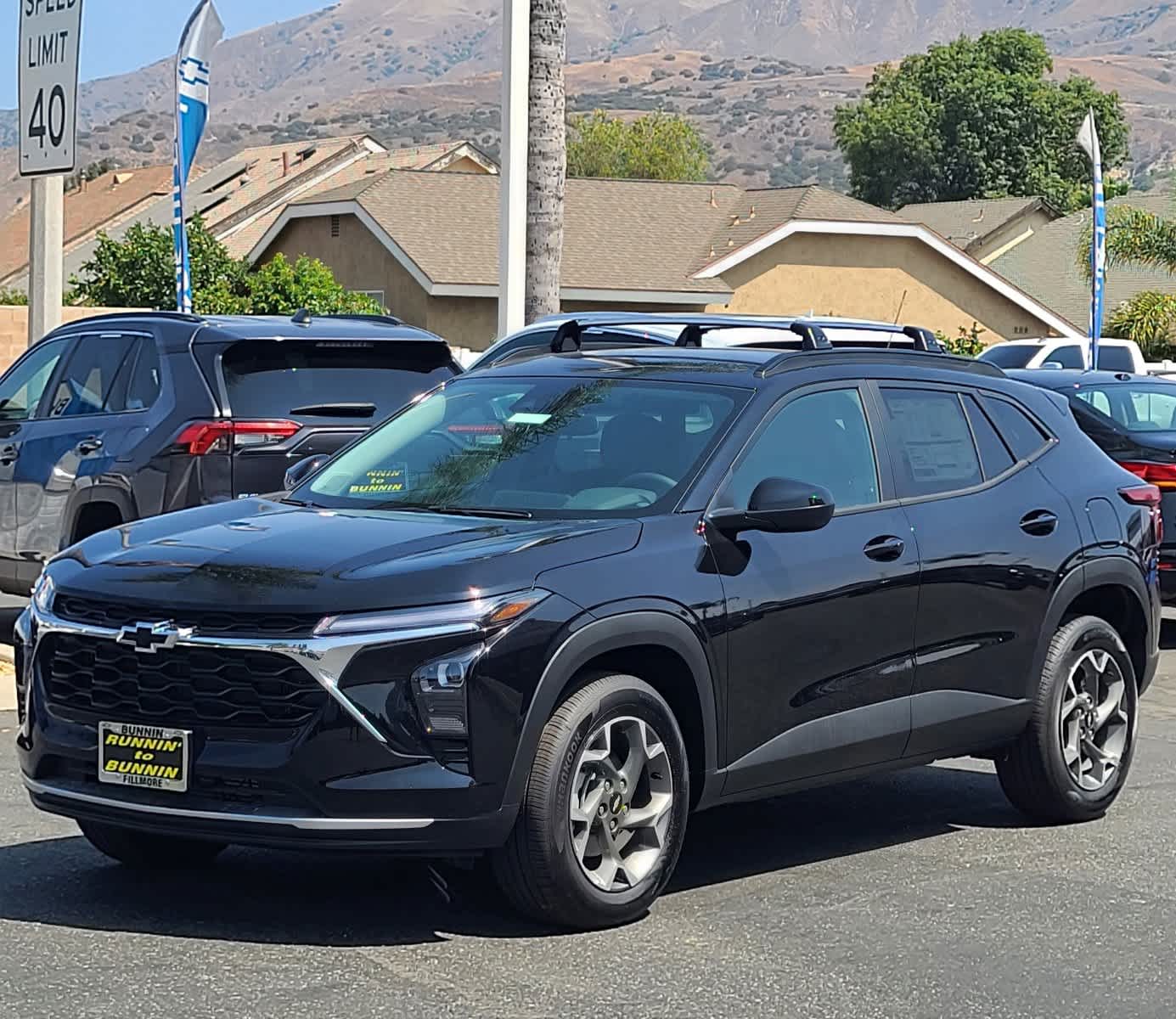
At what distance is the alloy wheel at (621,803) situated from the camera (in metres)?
6.28

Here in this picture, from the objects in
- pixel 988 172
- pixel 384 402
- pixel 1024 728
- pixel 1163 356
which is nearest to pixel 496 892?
pixel 1024 728

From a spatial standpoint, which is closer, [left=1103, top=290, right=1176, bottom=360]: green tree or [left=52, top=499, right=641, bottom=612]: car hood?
[left=52, top=499, right=641, bottom=612]: car hood

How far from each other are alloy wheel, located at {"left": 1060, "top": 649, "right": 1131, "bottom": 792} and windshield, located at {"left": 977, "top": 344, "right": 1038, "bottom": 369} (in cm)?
2407

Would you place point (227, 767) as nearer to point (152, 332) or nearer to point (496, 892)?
point (496, 892)

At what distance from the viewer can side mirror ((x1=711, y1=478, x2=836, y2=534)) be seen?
22.2 feet

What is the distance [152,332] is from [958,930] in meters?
6.16

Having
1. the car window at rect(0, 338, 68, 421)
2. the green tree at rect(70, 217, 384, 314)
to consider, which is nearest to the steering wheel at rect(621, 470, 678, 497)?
the car window at rect(0, 338, 68, 421)

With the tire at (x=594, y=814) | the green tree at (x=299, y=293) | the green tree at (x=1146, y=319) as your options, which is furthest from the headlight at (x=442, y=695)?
the green tree at (x=1146, y=319)

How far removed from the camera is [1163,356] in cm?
4644

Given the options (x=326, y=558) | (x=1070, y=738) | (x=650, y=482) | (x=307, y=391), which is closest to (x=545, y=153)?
(x=307, y=391)

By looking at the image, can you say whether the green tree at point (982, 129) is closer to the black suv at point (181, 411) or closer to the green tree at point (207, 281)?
the green tree at point (207, 281)

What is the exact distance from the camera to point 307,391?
1102 cm

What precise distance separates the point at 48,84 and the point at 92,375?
2241 millimetres

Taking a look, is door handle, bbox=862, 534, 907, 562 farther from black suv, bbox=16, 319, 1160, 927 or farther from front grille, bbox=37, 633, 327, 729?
front grille, bbox=37, 633, 327, 729
